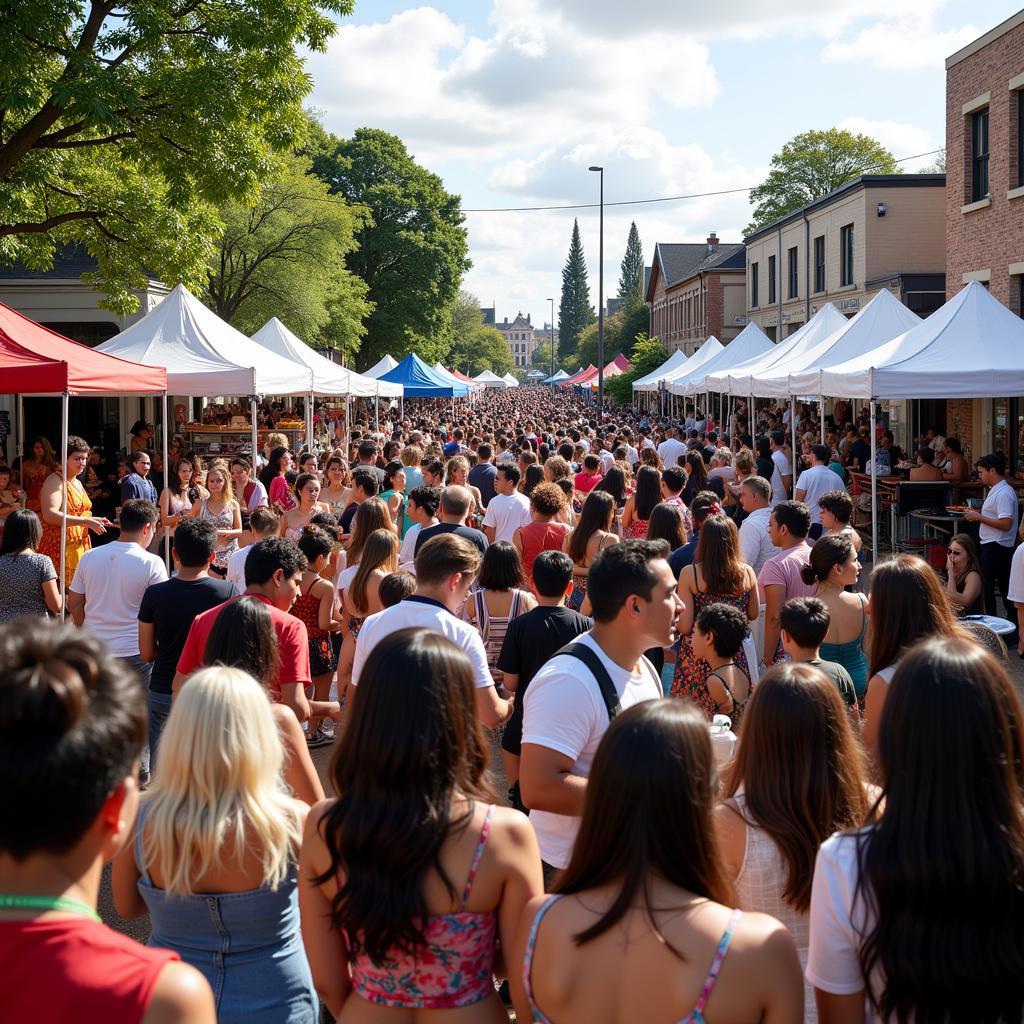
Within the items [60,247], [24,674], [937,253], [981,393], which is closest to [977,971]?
[24,674]

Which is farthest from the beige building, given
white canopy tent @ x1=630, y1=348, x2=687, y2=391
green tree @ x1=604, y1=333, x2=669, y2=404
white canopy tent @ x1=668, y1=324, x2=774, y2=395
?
green tree @ x1=604, y1=333, x2=669, y2=404

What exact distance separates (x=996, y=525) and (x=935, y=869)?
940 cm

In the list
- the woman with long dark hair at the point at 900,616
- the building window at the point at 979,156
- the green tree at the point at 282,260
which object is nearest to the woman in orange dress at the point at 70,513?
the woman with long dark hair at the point at 900,616

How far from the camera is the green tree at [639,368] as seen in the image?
48.7 m

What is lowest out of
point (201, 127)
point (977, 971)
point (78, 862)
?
point (977, 971)

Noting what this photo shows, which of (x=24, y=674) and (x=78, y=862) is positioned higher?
(x=24, y=674)

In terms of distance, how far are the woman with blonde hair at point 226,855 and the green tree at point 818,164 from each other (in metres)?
64.8

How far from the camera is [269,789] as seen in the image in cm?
268

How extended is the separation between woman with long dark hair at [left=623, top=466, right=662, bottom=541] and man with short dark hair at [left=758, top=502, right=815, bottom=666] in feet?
6.86

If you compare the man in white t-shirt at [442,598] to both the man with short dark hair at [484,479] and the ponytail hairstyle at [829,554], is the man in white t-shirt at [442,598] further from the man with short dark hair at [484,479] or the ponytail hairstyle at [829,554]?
the man with short dark hair at [484,479]

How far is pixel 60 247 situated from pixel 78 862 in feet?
82.4

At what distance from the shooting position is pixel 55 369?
8.79 metres

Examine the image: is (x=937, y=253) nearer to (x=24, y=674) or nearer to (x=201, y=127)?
(x=201, y=127)

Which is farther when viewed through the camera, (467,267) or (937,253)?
(467,267)
